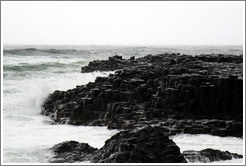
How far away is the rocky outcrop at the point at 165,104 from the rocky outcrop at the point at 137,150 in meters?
3.44

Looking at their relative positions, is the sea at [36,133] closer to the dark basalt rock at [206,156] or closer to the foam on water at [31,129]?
the foam on water at [31,129]

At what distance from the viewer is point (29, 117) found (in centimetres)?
1435

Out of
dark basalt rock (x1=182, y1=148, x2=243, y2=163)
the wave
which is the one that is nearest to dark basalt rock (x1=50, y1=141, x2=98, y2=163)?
dark basalt rock (x1=182, y1=148, x2=243, y2=163)

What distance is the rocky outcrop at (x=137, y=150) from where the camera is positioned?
23.4ft

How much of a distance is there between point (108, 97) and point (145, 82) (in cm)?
199

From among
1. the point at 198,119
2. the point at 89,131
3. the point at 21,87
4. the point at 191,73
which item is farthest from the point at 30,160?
the point at 21,87

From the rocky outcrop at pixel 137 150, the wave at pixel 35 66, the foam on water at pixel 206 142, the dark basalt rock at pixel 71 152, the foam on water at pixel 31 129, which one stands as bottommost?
the foam on water at pixel 31 129

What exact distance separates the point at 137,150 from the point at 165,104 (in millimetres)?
5813

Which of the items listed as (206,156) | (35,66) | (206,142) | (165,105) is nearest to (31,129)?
(165,105)

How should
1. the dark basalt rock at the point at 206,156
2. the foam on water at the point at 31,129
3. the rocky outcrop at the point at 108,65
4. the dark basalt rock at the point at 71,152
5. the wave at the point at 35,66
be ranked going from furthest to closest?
the wave at the point at 35,66 < the rocky outcrop at the point at 108,65 < the foam on water at the point at 31,129 < the dark basalt rock at the point at 71,152 < the dark basalt rock at the point at 206,156

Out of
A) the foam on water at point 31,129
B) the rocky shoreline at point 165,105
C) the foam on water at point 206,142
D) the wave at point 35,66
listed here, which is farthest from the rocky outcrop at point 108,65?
the foam on water at point 206,142

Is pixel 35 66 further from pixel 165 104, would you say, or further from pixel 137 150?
pixel 137 150

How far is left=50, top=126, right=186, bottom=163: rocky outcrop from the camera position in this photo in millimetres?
7141

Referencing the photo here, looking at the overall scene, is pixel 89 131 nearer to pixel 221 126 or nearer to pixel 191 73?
pixel 221 126
